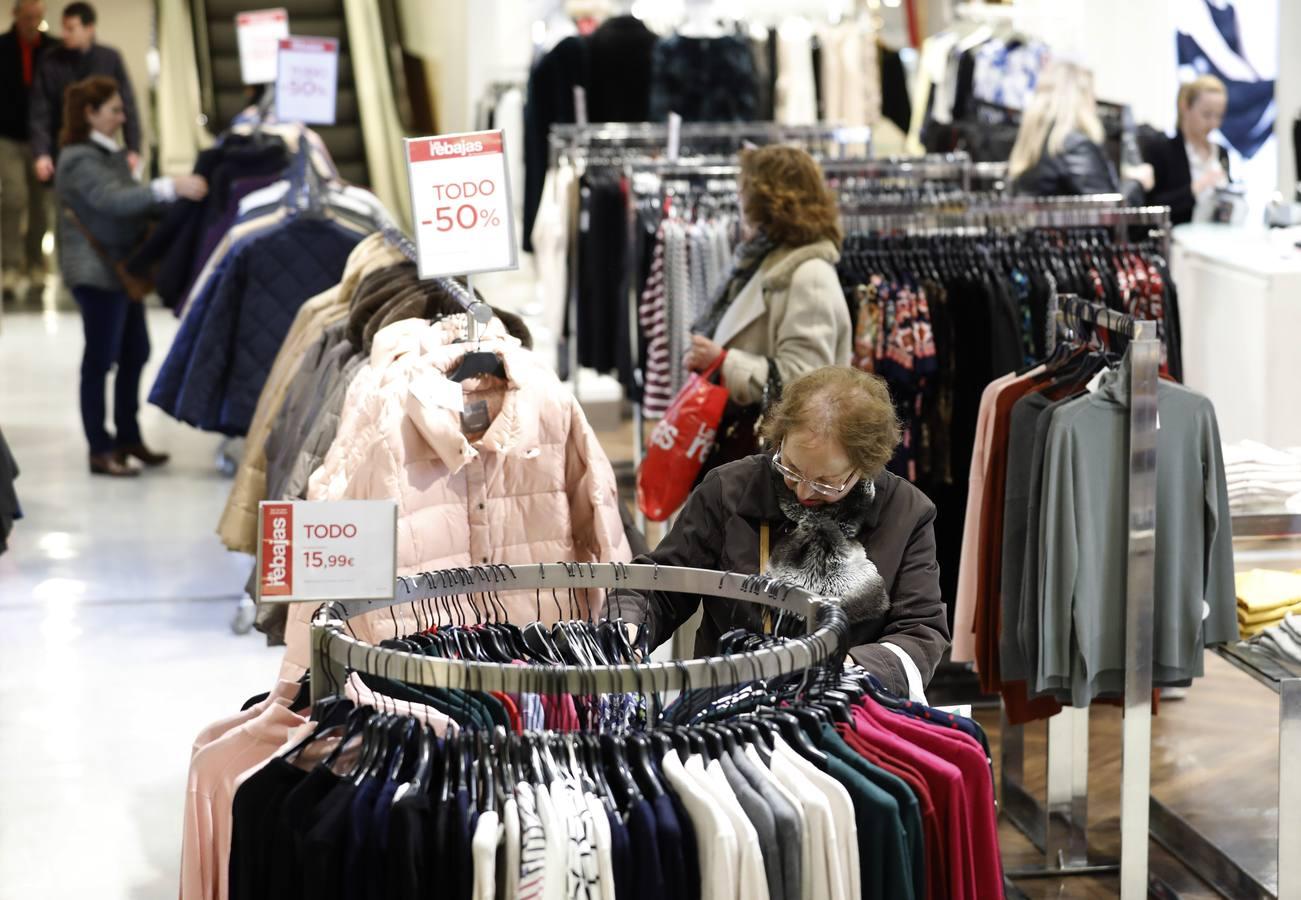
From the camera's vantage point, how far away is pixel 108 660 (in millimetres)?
5855

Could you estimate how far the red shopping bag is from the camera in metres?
4.89

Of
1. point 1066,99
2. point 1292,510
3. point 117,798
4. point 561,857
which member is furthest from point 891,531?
point 1066,99

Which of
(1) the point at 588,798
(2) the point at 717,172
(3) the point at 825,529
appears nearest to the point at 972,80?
(2) the point at 717,172

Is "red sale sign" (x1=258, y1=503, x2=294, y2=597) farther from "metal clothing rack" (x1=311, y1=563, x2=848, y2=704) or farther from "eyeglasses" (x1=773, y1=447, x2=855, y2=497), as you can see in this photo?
"eyeglasses" (x1=773, y1=447, x2=855, y2=497)

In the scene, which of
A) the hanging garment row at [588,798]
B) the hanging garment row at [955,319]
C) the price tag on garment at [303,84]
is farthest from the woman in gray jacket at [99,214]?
the hanging garment row at [588,798]

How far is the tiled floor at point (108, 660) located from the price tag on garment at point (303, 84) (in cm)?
176

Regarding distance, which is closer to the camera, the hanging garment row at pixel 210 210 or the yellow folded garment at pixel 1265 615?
the yellow folded garment at pixel 1265 615

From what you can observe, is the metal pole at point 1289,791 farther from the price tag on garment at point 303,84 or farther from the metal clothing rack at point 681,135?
the price tag on garment at point 303,84

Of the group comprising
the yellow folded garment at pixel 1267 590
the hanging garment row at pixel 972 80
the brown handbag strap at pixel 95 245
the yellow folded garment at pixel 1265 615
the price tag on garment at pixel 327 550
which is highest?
the hanging garment row at pixel 972 80

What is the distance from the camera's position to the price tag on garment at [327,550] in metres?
2.42

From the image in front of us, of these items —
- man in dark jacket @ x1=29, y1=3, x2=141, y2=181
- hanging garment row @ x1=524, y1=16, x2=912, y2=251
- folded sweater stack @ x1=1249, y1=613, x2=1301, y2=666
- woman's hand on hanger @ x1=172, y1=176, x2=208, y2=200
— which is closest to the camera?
folded sweater stack @ x1=1249, y1=613, x2=1301, y2=666

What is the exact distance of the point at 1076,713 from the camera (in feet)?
14.3

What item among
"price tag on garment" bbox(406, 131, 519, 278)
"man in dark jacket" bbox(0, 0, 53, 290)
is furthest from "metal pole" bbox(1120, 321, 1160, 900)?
"man in dark jacket" bbox(0, 0, 53, 290)

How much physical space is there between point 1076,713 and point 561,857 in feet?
8.34
